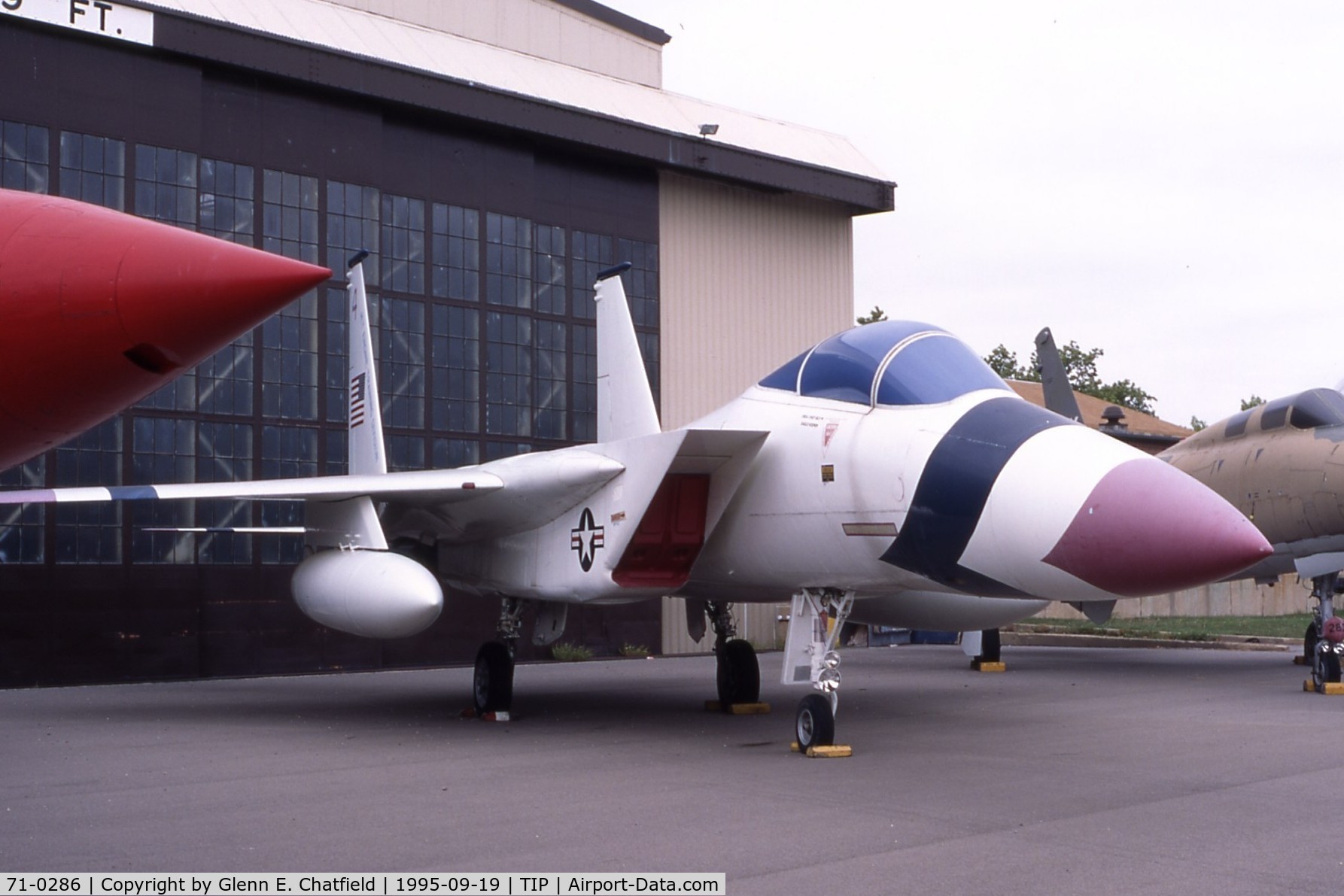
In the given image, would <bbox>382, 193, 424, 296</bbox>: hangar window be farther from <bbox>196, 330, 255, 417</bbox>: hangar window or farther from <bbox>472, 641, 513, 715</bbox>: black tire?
<bbox>472, 641, 513, 715</bbox>: black tire

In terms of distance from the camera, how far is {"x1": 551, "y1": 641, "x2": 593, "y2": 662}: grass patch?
63.4ft

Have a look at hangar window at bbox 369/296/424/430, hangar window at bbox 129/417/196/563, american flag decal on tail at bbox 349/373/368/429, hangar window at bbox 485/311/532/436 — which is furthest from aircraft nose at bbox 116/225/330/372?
hangar window at bbox 485/311/532/436

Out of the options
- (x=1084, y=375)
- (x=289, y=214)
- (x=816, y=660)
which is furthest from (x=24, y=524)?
(x=1084, y=375)

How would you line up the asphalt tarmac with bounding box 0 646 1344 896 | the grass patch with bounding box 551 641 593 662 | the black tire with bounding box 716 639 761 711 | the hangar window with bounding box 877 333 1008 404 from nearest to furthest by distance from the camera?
the asphalt tarmac with bounding box 0 646 1344 896
the hangar window with bounding box 877 333 1008 404
the black tire with bounding box 716 639 761 711
the grass patch with bounding box 551 641 593 662

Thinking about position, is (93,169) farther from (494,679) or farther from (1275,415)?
(1275,415)

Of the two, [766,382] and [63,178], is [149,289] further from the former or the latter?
[63,178]

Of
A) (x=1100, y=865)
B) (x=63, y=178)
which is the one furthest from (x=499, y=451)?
(x=1100, y=865)

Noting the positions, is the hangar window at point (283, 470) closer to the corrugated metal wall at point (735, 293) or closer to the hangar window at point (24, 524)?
the hangar window at point (24, 524)

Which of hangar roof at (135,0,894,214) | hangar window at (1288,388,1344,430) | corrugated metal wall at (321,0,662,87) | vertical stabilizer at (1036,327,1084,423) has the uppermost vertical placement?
corrugated metal wall at (321,0,662,87)

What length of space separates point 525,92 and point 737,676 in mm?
11142

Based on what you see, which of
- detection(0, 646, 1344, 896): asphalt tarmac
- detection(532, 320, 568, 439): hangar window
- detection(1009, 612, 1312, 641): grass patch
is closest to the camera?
detection(0, 646, 1344, 896): asphalt tarmac

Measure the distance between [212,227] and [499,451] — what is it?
513 centimetres

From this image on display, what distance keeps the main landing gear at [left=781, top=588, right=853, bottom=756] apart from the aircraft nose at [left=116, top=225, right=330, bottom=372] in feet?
19.8

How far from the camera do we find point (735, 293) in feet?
70.1
